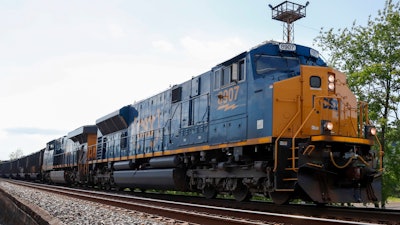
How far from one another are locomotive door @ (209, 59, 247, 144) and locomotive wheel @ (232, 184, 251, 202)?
1200 mm

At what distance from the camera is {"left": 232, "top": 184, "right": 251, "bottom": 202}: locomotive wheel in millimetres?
10648

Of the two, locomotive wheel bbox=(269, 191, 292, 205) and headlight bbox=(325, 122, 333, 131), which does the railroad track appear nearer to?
locomotive wheel bbox=(269, 191, 292, 205)

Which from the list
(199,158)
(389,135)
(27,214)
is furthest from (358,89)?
(27,214)

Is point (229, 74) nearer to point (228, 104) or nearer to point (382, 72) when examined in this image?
point (228, 104)

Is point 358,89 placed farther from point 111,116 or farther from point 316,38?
point 111,116

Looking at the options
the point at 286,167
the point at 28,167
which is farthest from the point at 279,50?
the point at 28,167

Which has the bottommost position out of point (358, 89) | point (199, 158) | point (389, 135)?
Answer: point (199, 158)

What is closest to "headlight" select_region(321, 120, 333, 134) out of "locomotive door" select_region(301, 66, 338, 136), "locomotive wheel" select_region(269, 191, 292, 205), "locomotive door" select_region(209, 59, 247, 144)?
"locomotive door" select_region(301, 66, 338, 136)

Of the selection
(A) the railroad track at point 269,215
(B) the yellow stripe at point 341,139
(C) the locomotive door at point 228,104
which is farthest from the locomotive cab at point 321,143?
(C) the locomotive door at point 228,104

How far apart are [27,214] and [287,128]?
573 centimetres

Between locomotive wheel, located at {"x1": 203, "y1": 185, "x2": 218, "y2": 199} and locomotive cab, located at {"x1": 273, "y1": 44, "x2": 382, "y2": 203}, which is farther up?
locomotive cab, located at {"x1": 273, "y1": 44, "x2": 382, "y2": 203}

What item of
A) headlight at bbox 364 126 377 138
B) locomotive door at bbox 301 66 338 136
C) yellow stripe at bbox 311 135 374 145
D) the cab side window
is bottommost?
yellow stripe at bbox 311 135 374 145

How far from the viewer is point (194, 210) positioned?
949 cm

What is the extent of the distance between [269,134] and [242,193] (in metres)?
2.14
